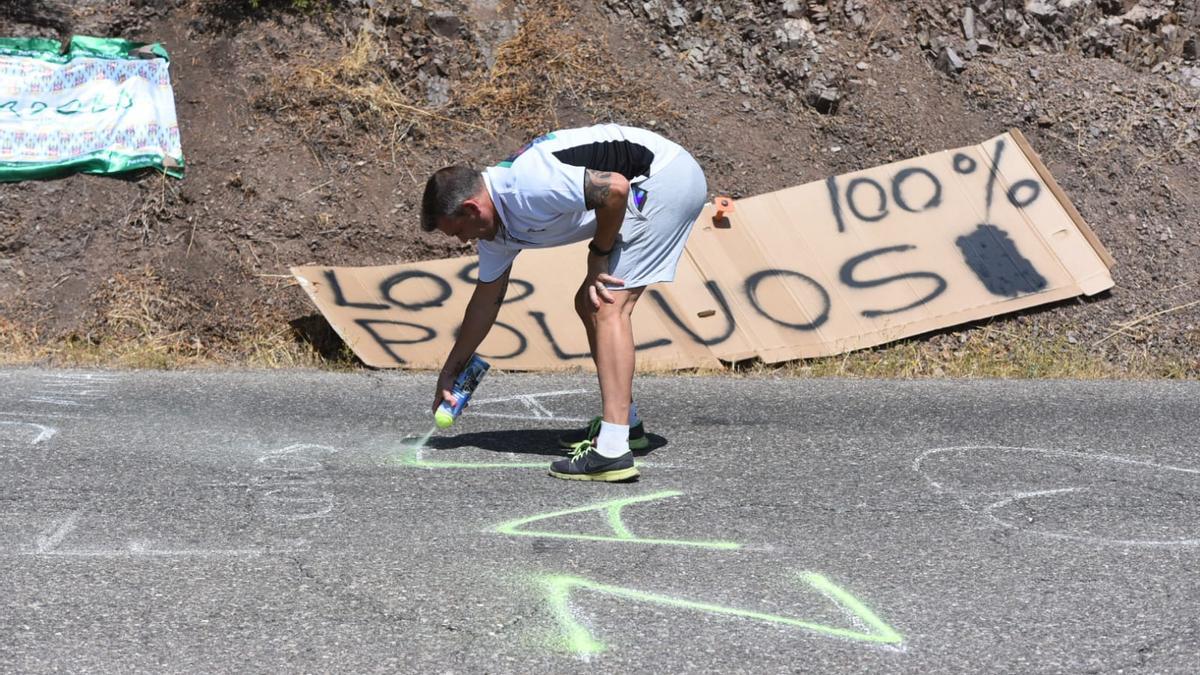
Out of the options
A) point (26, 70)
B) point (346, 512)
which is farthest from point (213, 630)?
point (26, 70)

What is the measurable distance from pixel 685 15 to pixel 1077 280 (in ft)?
13.3

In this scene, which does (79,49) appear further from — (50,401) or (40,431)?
(40,431)

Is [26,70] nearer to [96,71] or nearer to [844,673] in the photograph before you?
[96,71]

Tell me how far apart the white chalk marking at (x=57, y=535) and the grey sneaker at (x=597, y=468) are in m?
1.69

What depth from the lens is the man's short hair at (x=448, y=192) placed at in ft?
14.1

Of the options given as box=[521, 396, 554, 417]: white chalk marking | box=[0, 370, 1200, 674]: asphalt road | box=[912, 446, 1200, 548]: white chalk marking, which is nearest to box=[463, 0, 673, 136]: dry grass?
box=[521, 396, 554, 417]: white chalk marking

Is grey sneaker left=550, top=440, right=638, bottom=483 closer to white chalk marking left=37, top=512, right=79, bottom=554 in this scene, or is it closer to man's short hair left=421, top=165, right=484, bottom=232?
man's short hair left=421, top=165, right=484, bottom=232

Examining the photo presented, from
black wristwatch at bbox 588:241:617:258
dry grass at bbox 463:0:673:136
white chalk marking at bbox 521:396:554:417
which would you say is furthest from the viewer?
dry grass at bbox 463:0:673:136

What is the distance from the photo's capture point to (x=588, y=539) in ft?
13.0

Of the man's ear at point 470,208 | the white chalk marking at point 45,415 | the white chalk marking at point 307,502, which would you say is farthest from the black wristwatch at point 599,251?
the white chalk marking at point 45,415

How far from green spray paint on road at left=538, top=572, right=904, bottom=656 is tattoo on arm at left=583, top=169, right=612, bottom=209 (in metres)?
1.36

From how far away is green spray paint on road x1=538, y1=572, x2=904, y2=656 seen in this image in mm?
3213

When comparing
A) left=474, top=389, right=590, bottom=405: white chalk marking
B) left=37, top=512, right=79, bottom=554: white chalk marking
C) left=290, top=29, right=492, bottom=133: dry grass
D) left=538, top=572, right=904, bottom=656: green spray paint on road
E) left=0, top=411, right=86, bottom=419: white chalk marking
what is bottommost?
left=0, top=411, right=86, bottom=419: white chalk marking

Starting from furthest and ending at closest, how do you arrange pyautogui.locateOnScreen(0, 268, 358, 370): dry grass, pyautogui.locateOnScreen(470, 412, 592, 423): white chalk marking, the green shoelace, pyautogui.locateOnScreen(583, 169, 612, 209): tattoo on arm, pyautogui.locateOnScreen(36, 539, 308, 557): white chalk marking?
pyautogui.locateOnScreen(0, 268, 358, 370): dry grass < pyautogui.locateOnScreen(470, 412, 592, 423): white chalk marking < the green shoelace < pyautogui.locateOnScreen(583, 169, 612, 209): tattoo on arm < pyautogui.locateOnScreen(36, 539, 308, 557): white chalk marking
